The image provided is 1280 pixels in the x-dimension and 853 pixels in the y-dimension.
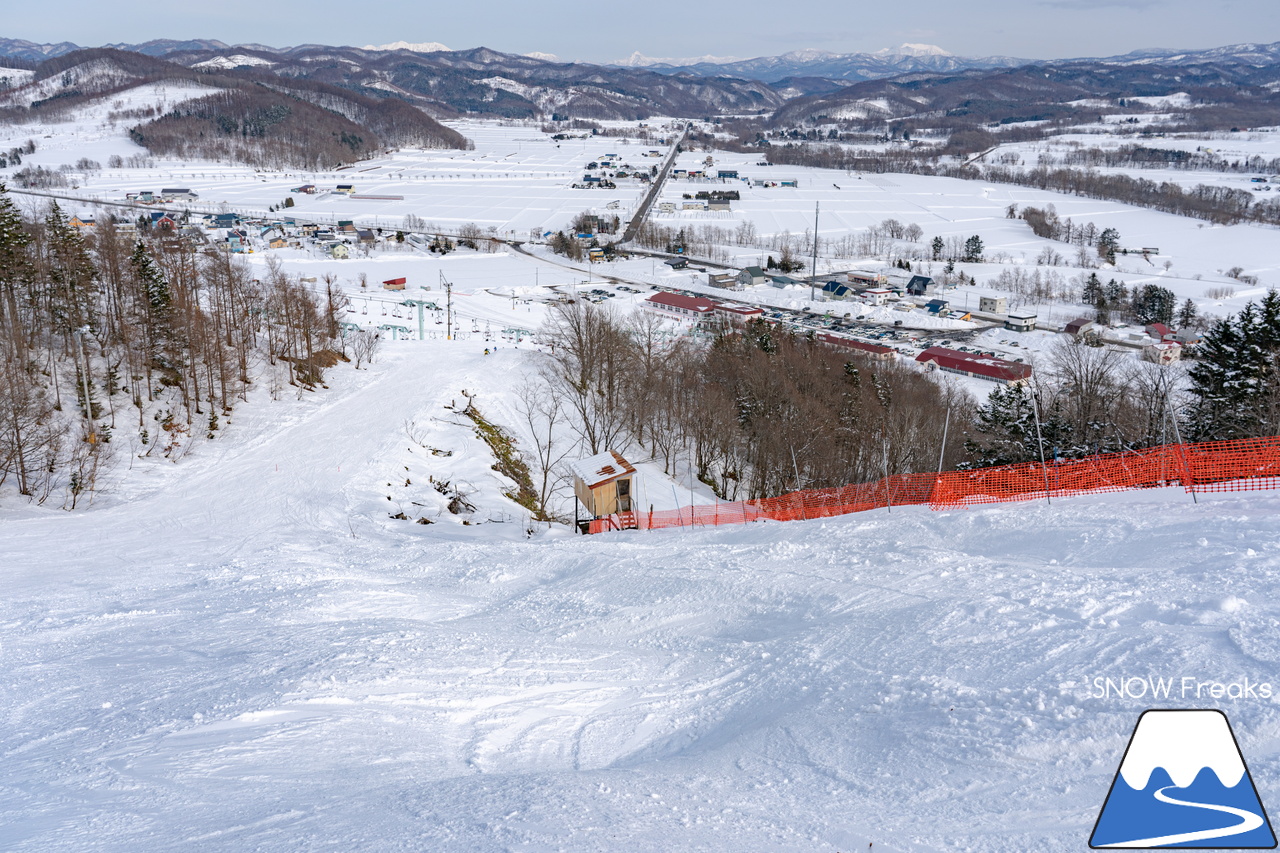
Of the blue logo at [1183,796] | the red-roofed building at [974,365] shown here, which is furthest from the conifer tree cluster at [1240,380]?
the red-roofed building at [974,365]

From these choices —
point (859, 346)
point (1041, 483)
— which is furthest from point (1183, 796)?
point (859, 346)

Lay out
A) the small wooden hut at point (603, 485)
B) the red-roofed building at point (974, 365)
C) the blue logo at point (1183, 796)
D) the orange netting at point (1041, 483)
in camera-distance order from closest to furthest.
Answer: the blue logo at point (1183, 796) < the orange netting at point (1041, 483) < the small wooden hut at point (603, 485) < the red-roofed building at point (974, 365)

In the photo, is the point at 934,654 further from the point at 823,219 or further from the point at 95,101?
the point at 95,101

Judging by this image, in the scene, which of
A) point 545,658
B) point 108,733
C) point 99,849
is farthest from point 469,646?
point 99,849

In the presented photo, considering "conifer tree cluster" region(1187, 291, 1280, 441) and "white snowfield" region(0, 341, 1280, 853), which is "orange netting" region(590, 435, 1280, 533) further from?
"conifer tree cluster" region(1187, 291, 1280, 441)

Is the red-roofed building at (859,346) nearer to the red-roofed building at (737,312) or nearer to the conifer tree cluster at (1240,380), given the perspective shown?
the red-roofed building at (737,312)

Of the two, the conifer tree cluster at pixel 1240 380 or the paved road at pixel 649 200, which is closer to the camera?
the conifer tree cluster at pixel 1240 380
